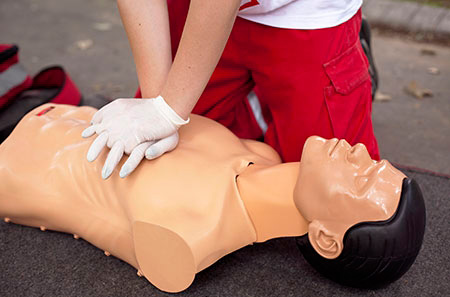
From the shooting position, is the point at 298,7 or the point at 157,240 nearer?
the point at 157,240

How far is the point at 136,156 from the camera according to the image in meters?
0.99

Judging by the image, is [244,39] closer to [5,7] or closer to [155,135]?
[155,135]

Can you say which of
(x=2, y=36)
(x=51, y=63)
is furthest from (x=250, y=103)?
(x=2, y=36)

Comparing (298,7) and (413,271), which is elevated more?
(298,7)

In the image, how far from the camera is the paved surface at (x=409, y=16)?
2.42m

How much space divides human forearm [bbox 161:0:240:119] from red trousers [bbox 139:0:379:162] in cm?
21

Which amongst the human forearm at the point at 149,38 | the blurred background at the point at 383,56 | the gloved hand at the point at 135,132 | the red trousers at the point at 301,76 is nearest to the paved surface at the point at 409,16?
the blurred background at the point at 383,56

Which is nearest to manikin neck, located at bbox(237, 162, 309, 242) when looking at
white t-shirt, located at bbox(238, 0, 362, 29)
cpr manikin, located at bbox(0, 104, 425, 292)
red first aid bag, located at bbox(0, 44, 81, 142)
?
cpr manikin, located at bbox(0, 104, 425, 292)

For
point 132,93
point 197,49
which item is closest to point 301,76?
point 197,49

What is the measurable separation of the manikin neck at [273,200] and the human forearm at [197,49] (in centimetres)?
21

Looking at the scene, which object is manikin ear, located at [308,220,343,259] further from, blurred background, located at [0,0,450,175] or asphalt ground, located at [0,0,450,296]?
blurred background, located at [0,0,450,175]

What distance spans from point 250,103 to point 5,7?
2.31 metres

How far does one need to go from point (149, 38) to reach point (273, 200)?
456 mm

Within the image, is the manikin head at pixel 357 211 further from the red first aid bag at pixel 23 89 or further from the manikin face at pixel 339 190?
the red first aid bag at pixel 23 89
